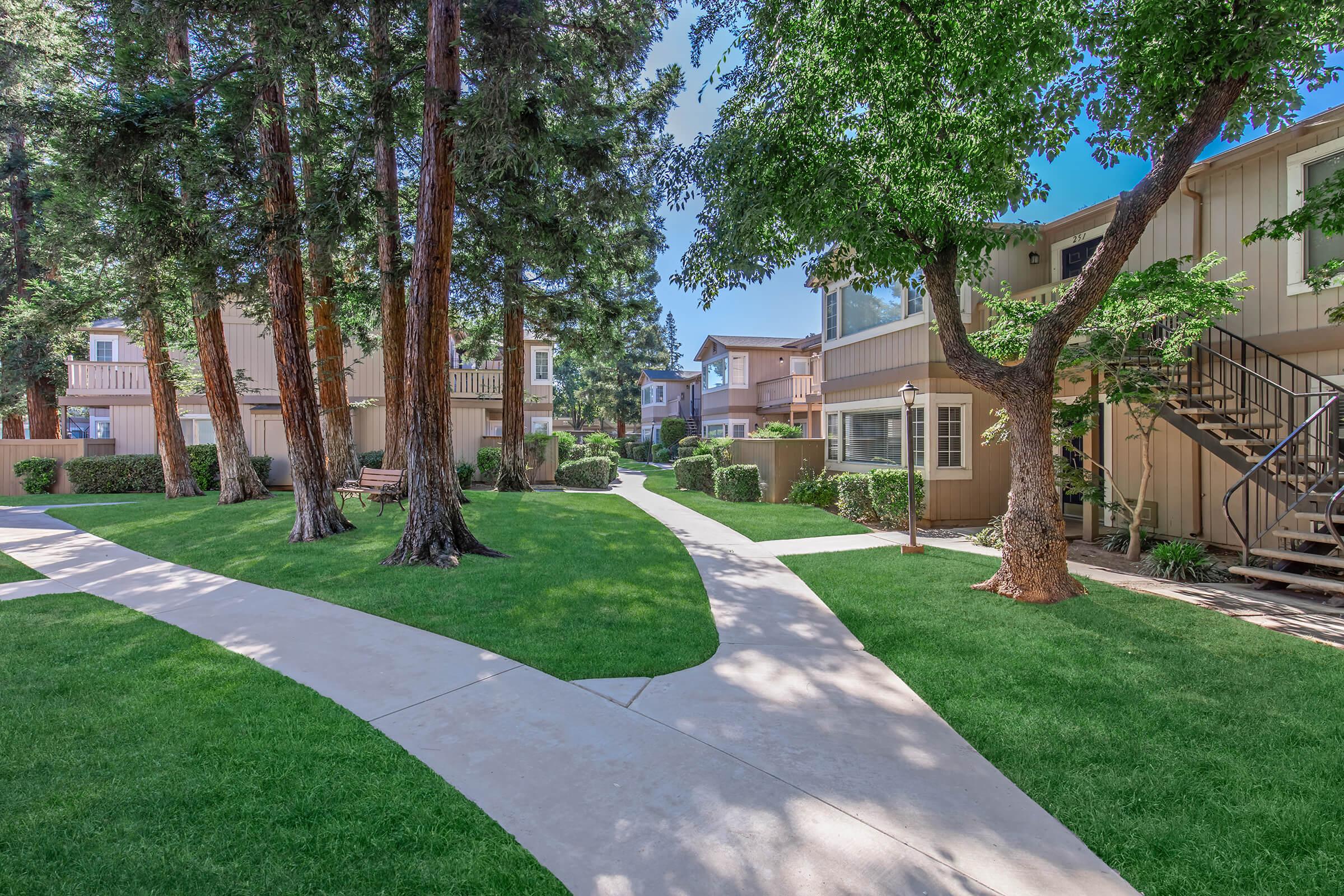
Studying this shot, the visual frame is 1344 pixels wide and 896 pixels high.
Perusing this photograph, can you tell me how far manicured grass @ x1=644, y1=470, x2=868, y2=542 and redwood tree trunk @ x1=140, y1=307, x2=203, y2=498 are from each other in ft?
40.0

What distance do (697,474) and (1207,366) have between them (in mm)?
12804

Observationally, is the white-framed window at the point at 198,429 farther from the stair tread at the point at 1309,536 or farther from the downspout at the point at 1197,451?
the stair tread at the point at 1309,536

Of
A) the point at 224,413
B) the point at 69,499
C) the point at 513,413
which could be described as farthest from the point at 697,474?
the point at 69,499

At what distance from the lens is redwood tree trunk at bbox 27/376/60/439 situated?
737 inches

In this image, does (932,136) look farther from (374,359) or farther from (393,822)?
(374,359)

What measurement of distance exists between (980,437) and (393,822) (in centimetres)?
1174

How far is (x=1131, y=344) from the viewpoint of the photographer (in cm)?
828

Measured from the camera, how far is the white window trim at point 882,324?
37.9 ft

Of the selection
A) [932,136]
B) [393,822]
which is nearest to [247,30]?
[932,136]

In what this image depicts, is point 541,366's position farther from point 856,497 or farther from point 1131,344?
point 1131,344

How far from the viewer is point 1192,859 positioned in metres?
2.53

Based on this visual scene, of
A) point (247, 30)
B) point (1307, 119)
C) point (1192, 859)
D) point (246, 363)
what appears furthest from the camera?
point (246, 363)

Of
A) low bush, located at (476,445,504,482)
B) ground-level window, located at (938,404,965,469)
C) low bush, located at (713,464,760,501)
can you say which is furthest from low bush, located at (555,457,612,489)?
ground-level window, located at (938,404,965,469)

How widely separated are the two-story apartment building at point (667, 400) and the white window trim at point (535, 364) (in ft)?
45.1
